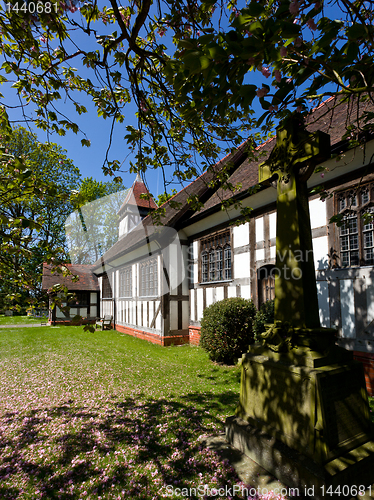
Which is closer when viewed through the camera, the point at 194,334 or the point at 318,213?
the point at 318,213

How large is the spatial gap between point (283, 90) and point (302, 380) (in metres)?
2.78

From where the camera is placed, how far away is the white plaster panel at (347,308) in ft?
16.9

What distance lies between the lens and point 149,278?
40.4 feet

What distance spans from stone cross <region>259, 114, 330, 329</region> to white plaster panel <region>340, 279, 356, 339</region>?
2739 millimetres

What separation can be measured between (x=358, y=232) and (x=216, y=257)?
15.1 feet

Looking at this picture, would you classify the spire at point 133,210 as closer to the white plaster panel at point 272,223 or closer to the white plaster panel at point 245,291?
the white plaster panel at point 245,291

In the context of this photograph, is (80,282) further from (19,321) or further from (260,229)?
(260,229)

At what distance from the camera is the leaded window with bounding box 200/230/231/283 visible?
872cm

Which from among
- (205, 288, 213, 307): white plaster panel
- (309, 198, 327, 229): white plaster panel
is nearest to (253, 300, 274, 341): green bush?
(309, 198, 327, 229): white plaster panel

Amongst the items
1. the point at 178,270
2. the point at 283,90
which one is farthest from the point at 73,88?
the point at 178,270

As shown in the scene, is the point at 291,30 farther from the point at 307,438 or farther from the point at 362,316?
the point at 362,316

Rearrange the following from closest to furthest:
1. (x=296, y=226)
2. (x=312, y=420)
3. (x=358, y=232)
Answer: (x=312, y=420) < (x=296, y=226) < (x=358, y=232)

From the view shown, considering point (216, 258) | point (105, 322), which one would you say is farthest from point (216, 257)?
point (105, 322)

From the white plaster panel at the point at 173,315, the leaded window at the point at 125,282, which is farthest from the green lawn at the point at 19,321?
the white plaster panel at the point at 173,315
